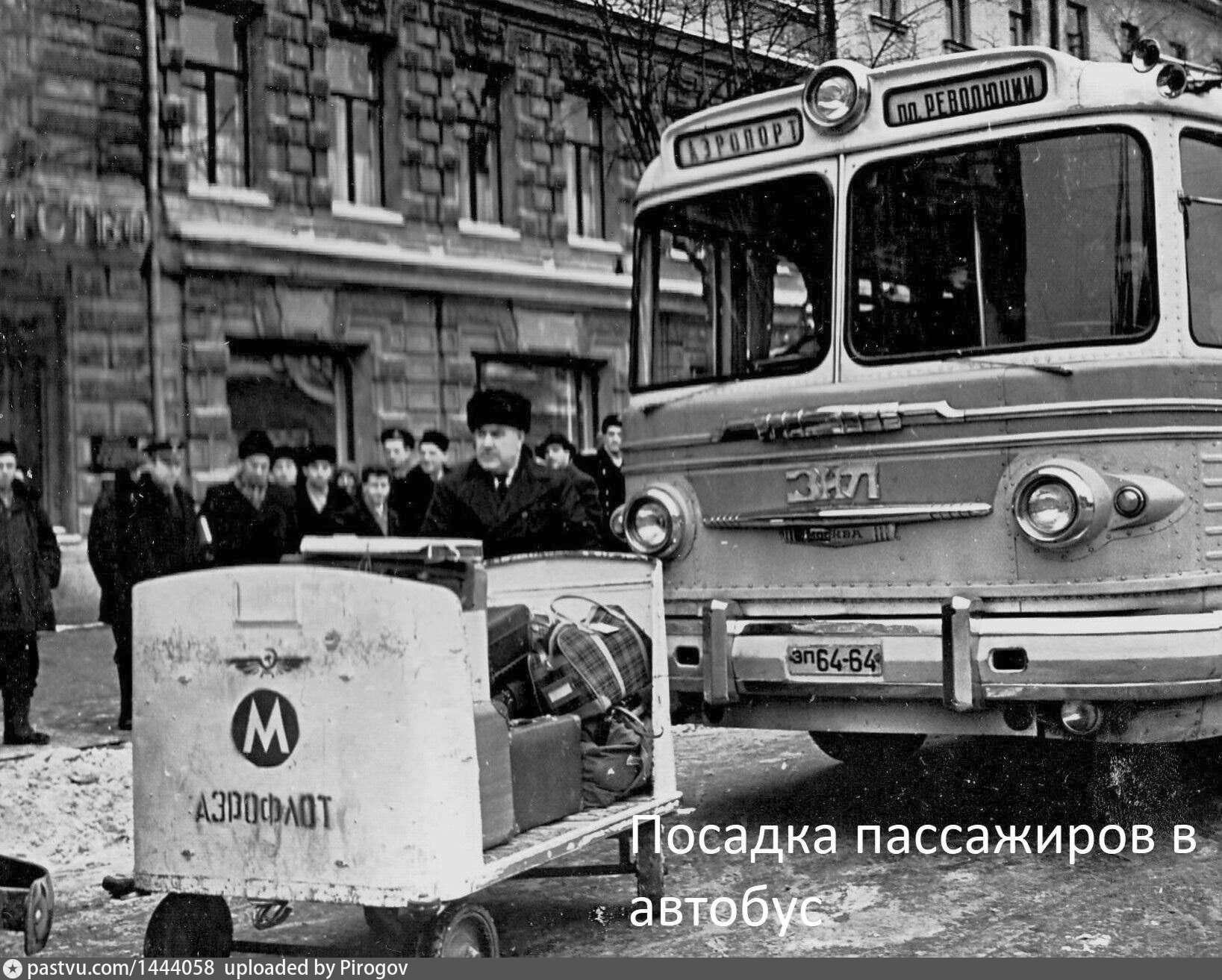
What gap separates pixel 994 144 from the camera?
269 inches

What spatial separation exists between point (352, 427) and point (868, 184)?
13.0 m

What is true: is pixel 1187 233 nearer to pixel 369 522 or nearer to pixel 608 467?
pixel 369 522

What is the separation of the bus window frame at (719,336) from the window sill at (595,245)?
14.0 meters

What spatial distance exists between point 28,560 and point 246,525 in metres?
1.51

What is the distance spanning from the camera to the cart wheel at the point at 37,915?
4148 mm

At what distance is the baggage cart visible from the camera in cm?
446

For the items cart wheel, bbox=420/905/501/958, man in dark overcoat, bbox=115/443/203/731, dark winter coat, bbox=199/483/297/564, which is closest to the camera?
cart wheel, bbox=420/905/501/958

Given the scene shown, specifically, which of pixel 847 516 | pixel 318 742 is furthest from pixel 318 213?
pixel 318 742

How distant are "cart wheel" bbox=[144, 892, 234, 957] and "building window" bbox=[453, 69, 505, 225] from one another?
1642 cm

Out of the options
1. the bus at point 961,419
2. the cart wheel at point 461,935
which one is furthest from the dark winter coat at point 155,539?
the cart wheel at point 461,935

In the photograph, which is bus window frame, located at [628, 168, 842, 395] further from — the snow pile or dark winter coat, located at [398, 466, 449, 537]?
dark winter coat, located at [398, 466, 449, 537]

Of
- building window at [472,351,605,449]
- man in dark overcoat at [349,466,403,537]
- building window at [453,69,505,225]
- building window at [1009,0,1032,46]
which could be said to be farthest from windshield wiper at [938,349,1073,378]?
building window at [453,69,505,225]

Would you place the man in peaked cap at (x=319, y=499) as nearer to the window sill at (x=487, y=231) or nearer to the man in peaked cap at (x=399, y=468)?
the man in peaked cap at (x=399, y=468)


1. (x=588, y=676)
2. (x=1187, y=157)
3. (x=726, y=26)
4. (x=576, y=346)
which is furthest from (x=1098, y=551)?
(x=576, y=346)
